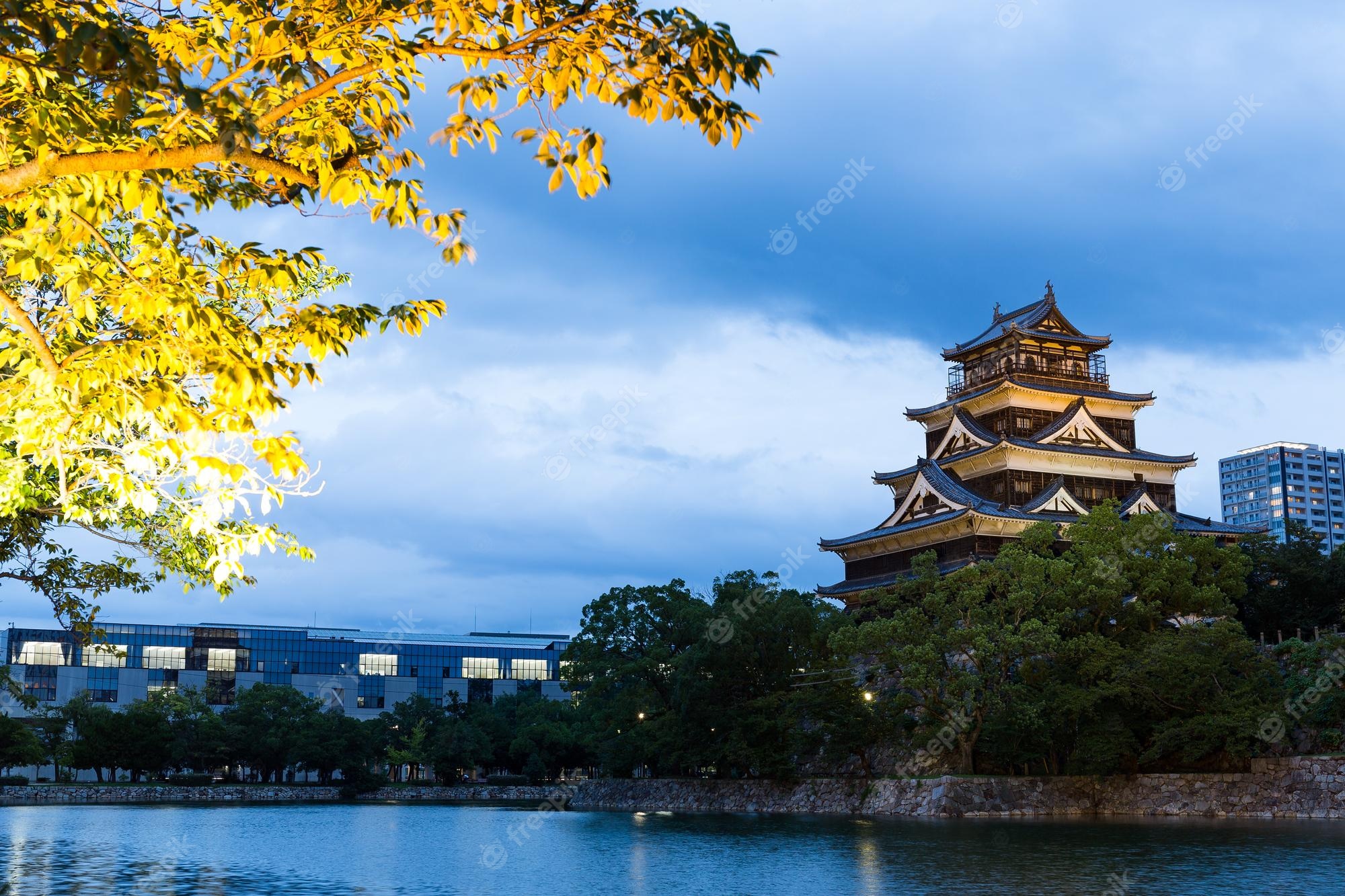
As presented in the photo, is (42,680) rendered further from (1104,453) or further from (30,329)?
(30,329)

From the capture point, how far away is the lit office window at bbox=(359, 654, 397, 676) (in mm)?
97812

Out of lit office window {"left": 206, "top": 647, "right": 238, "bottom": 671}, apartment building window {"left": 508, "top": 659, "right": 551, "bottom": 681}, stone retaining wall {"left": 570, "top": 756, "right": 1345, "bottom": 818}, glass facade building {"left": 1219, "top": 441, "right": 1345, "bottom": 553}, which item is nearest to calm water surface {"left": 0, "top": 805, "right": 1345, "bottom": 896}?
stone retaining wall {"left": 570, "top": 756, "right": 1345, "bottom": 818}

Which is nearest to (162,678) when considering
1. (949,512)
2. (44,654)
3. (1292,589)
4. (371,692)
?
(44,654)

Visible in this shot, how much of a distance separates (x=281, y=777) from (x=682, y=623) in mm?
42035

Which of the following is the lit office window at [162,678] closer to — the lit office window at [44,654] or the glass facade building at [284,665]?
the glass facade building at [284,665]

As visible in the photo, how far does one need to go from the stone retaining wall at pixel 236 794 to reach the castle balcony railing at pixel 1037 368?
31998 mm

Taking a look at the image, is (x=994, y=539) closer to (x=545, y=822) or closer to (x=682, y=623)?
(x=682, y=623)

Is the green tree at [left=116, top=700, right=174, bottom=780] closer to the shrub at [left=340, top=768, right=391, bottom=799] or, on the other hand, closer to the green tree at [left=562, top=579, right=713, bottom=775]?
the shrub at [left=340, top=768, right=391, bottom=799]

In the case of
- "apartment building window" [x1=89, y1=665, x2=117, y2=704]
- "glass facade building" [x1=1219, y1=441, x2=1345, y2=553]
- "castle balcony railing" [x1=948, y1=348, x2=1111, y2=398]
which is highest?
"glass facade building" [x1=1219, y1=441, x2=1345, y2=553]

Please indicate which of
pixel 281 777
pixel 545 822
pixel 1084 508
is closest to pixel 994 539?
pixel 1084 508

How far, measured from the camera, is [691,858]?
2597 centimetres

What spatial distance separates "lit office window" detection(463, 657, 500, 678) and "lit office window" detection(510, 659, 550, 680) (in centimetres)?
128

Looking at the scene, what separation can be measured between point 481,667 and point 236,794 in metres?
33.4

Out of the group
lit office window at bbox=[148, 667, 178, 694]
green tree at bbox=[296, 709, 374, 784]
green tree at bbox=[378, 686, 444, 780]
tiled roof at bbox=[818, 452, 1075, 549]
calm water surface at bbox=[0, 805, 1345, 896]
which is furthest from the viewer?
lit office window at bbox=[148, 667, 178, 694]
